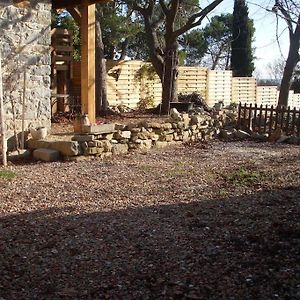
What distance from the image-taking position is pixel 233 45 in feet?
94.0

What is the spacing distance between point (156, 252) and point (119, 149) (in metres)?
5.18

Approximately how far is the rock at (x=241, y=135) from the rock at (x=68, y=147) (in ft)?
16.6

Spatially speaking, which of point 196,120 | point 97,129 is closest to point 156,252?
point 97,129

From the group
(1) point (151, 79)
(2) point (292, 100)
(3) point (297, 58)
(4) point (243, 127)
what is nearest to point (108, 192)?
(4) point (243, 127)

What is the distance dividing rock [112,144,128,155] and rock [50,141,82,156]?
0.83 m

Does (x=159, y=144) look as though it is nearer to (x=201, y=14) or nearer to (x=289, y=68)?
(x=201, y=14)

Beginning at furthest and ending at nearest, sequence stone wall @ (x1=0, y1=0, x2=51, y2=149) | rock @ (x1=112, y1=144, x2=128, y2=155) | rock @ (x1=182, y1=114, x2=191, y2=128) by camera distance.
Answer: rock @ (x1=182, y1=114, x2=191, y2=128), rock @ (x1=112, y1=144, x2=128, y2=155), stone wall @ (x1=0, y1=0, x2=51, y2=149)

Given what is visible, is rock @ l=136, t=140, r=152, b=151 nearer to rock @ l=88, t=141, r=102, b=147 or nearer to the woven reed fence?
rock @ l=88, t=141, r=102, b=147

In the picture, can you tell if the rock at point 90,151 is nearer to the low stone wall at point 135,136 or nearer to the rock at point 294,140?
the low stone wall at point 135,136

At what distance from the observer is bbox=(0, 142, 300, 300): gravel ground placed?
3119 millimetres

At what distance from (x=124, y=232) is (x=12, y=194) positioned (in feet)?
7.09

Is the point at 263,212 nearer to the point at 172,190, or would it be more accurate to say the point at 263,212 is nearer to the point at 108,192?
the point at 172,190

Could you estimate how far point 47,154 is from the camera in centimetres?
794

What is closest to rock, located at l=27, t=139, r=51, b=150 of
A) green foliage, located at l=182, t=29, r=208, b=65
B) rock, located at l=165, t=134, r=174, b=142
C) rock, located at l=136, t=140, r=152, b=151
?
rock, located at l=136, t=140, r=152, b=151
